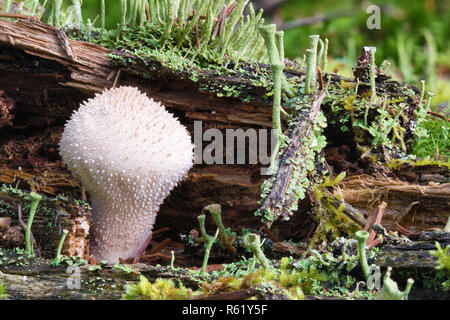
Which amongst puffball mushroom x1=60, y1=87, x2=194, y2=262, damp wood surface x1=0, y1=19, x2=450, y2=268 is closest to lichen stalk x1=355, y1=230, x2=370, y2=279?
damp wood surface x1=0, y1=19, x2=450, y2=268

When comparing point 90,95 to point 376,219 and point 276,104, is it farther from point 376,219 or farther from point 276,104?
point 376,219

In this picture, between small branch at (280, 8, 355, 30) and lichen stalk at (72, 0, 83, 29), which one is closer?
lichen stalk at (72, 0, 83, 29)

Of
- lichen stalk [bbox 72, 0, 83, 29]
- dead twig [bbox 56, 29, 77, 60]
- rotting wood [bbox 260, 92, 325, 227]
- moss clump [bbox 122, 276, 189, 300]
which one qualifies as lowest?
moss clump [bbox 122, 276, 189, 300]

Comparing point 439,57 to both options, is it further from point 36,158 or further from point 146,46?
point 36,158

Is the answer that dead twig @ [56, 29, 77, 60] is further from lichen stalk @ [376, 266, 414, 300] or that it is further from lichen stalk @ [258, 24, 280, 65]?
lichen stalk @ [376, 266, 414, 300]

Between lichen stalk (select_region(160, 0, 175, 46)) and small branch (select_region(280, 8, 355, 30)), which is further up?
small branch (select_region(280, 8, 355, 30))

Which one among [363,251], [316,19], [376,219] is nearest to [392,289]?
[363,251]

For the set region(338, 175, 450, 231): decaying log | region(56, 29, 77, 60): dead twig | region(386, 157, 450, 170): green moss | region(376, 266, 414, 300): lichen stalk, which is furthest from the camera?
region(56, 29, 77, 60): dead twig
